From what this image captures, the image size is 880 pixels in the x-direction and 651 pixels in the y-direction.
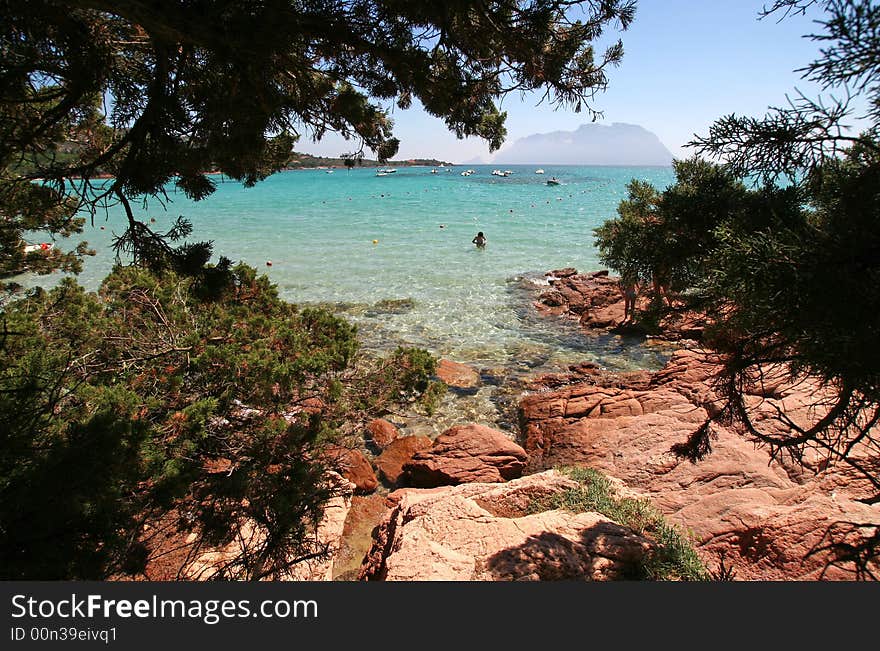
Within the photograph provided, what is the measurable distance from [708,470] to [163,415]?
23.2ft

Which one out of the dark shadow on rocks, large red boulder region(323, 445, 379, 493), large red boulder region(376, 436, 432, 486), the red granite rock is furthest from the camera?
the red granite rock

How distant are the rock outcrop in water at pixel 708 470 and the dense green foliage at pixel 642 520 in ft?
0.96

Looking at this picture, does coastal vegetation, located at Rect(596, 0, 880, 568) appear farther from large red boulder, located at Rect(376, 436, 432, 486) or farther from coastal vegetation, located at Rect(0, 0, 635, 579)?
large red boulder, located at Rect(376, 436, 432, 486)

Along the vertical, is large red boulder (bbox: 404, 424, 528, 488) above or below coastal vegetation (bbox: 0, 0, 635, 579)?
below

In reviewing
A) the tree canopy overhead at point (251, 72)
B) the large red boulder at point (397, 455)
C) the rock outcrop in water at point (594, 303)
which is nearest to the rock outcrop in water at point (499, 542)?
the large red boulder at point (397, 455)

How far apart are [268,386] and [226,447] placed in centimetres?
103

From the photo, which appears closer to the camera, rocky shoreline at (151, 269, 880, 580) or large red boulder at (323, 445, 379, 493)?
rocky shoreline at (151, 269, 880, 580)

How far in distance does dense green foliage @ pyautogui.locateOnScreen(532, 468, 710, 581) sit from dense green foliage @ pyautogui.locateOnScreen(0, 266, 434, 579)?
8.18 ft

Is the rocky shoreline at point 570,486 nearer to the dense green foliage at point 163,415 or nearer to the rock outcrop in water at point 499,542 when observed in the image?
the rock outcrop in water at point 499,542

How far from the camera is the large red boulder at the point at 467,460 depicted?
25.0ft

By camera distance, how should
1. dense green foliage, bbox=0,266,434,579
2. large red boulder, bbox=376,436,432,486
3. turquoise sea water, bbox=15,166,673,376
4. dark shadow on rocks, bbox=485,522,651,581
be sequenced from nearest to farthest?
dense green foliage, bbox=0,266,434,579, dark shadow on rocks, bbox=485,522,651,581, large red boulder, bbox=376,436,432,486, turquoise sea water, bbox=15,166,673,376

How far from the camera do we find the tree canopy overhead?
378 cm

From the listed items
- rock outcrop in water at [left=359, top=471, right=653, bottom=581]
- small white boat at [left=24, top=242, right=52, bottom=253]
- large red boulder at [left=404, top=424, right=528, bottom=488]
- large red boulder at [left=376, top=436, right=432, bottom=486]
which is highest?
small white boat at [left=24, top=242, right=52, bottom=253]

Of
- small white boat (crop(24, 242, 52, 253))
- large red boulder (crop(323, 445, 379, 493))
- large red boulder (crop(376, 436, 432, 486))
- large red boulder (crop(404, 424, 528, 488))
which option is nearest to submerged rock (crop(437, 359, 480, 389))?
large red boulder (crop(376, 436, 432, 486))
